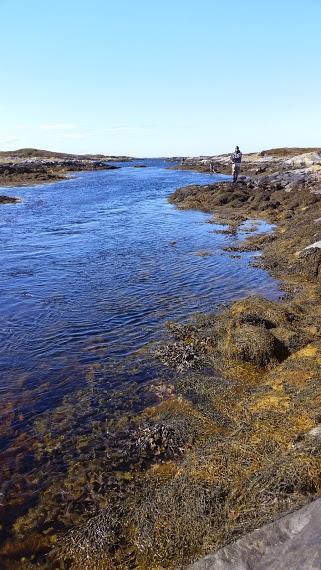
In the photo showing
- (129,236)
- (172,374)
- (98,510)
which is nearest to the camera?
(98,510)

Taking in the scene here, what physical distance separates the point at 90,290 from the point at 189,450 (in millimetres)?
9947

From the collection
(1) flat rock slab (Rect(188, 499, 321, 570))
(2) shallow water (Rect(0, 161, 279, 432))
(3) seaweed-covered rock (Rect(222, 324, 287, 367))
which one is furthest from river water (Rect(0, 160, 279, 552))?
(1) flat rock slab (Rect(188, 499, 321, 570))

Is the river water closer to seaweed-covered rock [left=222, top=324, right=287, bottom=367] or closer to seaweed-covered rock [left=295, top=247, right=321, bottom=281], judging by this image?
seaweed-covered rock [left=295, top=247, right=321, bottom=281]

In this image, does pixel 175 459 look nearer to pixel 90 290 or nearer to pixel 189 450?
pixel 189 450

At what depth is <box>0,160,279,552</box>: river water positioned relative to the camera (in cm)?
984

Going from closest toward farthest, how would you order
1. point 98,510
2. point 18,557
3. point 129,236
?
point 18,557 < point 98,510 < point 129,236

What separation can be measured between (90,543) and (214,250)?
17.8 meters

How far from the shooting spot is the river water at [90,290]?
9.84 meters

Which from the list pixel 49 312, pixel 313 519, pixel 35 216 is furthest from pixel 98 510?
pixel 35 216

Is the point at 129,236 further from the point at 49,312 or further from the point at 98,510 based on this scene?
the point at 98,510

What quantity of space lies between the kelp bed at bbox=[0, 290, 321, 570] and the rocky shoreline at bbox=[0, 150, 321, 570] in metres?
0.02

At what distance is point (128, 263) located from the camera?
2030 cm

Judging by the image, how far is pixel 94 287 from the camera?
16.5 m

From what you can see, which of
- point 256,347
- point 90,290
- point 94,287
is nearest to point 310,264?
point 256,347
